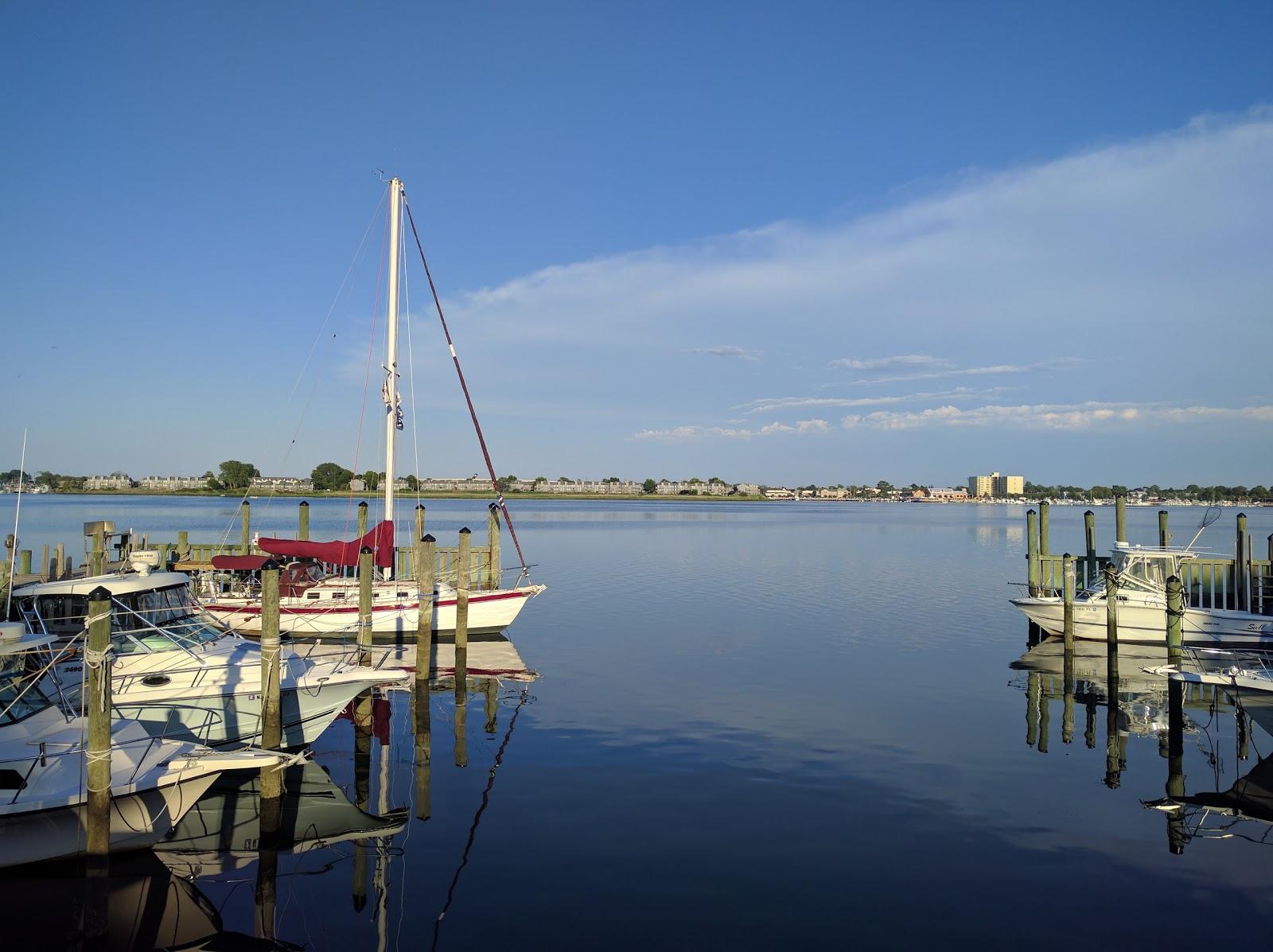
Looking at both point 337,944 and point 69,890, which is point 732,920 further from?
point 69,890

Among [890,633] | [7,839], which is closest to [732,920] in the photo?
[7,839]

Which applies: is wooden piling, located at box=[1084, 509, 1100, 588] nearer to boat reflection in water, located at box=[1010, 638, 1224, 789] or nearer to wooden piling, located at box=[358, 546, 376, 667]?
boat reflection in water, located at box=[1010, 638, 1224, 789]

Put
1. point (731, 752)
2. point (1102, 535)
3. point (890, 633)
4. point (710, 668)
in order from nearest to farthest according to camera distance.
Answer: point (731, 752) → point (710, 668) → point (890, 633) → point (1102, 535)

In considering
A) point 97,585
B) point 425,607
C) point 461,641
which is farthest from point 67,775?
point 461,641

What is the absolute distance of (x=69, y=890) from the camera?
1070 cm

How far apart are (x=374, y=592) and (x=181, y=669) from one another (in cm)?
1122

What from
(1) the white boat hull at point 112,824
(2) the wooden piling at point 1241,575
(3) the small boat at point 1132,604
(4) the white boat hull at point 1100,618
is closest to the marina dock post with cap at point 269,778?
(1) the white boat hull at point 112,824

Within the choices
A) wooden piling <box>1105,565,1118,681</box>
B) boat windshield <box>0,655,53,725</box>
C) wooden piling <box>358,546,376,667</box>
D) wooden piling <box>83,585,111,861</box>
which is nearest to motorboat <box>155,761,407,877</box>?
wooden piling <box>83,585,111,861</box>

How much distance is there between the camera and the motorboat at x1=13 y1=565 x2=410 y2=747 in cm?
1449

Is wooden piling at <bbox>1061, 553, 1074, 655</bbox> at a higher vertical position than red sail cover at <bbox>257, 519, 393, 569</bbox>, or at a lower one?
lower

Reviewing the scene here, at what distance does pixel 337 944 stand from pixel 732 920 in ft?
13.7

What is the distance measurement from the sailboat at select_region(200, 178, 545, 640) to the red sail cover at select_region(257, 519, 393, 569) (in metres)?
0.02

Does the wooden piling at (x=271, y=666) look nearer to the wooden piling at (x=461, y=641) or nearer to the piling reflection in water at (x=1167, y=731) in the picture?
the wooden piling at (x=461, y=641)

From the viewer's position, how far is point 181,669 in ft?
48.6
